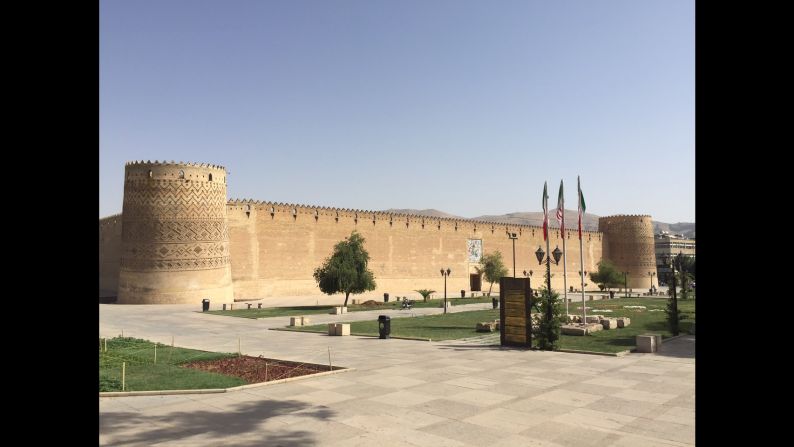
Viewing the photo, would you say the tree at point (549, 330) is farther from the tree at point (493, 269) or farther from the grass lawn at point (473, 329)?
the tree at point (493, 269)

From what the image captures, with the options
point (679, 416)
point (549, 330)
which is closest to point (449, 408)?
point (679, 416)

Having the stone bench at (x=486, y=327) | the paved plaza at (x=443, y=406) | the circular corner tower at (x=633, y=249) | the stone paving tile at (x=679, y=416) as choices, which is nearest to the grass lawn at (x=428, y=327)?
the stone bench at (x=486, y=327)

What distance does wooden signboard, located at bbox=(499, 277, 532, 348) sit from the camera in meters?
14.2

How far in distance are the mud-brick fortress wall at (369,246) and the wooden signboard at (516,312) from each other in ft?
80.8

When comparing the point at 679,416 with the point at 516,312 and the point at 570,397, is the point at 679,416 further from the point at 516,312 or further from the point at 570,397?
the point at 516,312

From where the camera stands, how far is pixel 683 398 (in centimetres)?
811
